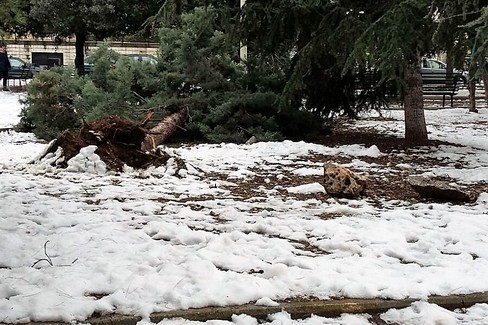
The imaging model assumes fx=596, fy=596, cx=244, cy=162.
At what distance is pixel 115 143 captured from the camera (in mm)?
8508

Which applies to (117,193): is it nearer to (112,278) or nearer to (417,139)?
(112,278)

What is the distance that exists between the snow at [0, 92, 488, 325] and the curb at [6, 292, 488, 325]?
0.05m

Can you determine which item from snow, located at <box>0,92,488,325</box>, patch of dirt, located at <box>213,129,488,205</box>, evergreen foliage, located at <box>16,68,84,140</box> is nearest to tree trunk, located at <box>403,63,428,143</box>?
patch of dirt, located at <box>213,129,488,205</box>

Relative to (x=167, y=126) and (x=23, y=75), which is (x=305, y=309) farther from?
(x=23, y=75)

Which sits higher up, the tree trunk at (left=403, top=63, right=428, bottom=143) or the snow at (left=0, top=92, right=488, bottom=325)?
the tree trunk at (left=403, top=63, right=428, bottom=143)

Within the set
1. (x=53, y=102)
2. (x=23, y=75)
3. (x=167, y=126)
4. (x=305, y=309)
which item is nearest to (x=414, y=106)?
(x=167, y=126)

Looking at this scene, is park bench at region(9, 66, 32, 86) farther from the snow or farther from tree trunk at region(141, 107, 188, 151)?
the snow

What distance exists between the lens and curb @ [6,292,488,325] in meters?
3.26

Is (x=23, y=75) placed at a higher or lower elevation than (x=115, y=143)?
higher

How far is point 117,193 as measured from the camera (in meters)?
6.63

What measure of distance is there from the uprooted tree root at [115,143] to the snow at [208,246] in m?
0.33

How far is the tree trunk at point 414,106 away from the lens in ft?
36.4

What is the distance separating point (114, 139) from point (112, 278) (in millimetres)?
4979

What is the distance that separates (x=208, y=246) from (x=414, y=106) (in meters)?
7.76
